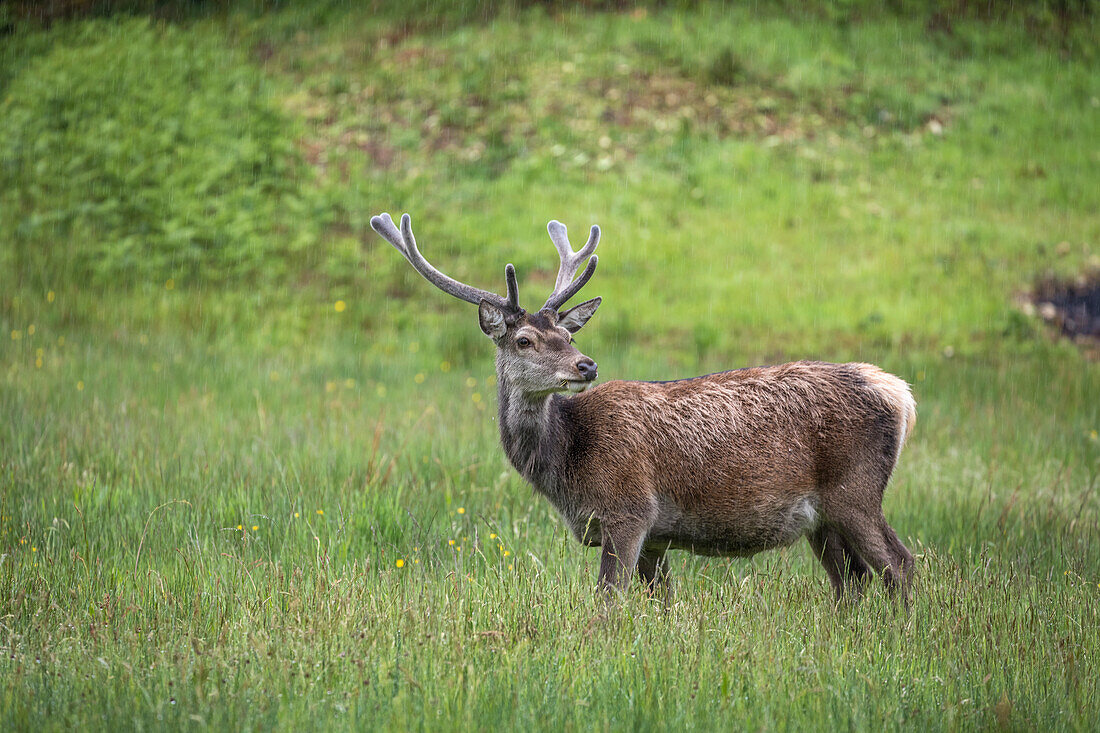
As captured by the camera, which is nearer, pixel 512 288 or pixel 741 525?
pixel 741 525

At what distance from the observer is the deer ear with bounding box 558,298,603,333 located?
5.75 m

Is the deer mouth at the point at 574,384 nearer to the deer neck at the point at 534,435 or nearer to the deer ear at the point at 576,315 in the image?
the deer neck at the point at 534,435

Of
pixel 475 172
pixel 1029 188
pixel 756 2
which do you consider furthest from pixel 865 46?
pixel 475 172

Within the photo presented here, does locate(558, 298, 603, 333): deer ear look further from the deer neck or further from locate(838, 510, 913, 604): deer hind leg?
locate(838, 510, 913, 604): deer hind leg

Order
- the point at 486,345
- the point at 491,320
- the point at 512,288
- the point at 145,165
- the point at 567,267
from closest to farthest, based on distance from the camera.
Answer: the point at 512,288 < the point at 491,320 < the point at 567,267 < the point at 486,345 < the point at 145,165

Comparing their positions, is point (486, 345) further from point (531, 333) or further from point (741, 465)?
point (741, 465)

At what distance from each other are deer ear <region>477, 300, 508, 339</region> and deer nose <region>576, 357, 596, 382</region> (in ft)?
1.85

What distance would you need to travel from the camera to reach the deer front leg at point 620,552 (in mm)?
5031

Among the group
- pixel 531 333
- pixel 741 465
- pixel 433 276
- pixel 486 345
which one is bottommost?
pixel 486 345

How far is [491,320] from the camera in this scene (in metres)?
5.52

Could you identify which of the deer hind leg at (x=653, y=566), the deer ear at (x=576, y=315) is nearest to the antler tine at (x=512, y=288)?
the deer ear at (x=576, y=315)

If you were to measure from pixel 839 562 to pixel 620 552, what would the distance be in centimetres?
130

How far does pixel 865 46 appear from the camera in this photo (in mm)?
19234

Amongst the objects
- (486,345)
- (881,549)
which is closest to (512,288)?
(881,549)
